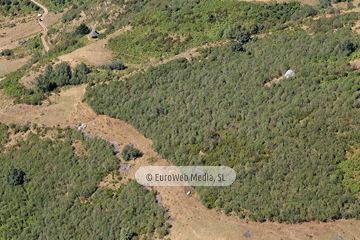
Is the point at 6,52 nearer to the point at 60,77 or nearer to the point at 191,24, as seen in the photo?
the point at 60,77

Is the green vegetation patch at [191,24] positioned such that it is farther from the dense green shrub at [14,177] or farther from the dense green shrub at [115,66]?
the dense green shrub at [14,177]

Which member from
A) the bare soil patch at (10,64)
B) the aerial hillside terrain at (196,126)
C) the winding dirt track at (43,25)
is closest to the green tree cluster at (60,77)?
the aerial hillside terrain at (196,126)

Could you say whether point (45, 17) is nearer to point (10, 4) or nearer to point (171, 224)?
point (10, 4)

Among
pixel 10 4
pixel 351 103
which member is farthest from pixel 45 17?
pixel 351 103

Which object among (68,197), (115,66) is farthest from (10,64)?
(68,197)

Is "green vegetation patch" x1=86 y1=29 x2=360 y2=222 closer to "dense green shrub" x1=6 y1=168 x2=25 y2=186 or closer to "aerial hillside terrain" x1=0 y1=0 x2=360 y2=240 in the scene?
"aerial hillside terrain" x1=0 y1=0 x2=360 y2=240

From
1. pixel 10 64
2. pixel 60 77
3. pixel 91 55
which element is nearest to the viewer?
pixel 60 77
